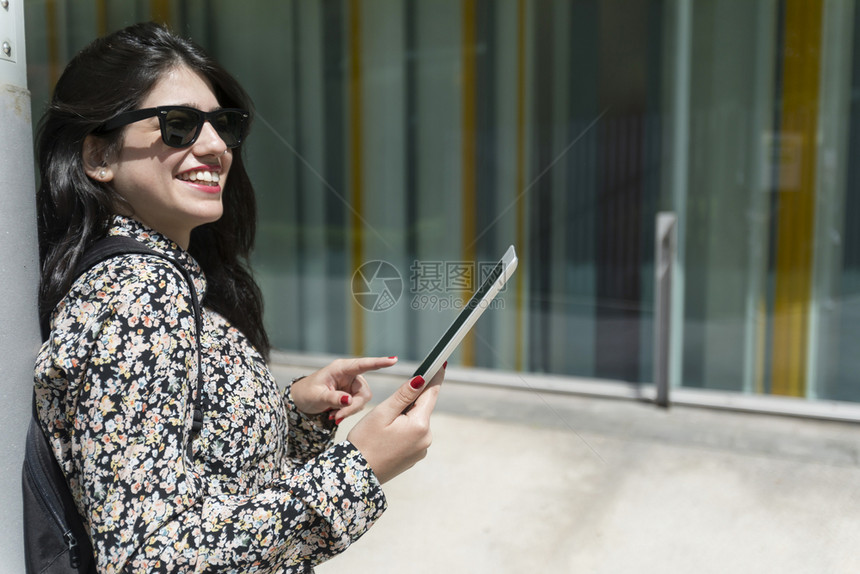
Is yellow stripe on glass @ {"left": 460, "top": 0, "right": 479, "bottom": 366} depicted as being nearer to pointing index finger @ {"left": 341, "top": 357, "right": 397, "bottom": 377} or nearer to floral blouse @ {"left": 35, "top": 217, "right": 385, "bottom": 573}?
pointing index finger @ {"left": 341, "top": 357, "right": 397, "bottom": 377}

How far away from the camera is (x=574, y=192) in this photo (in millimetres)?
4824

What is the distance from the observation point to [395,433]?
1.16 metres

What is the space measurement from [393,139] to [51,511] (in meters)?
4.37

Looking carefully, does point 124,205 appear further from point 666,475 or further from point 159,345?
point 666,475

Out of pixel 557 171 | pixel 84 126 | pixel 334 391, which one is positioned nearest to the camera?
pixel 84 126

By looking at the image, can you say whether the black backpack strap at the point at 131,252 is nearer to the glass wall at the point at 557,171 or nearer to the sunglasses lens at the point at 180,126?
the sunglasses lens at the point at 180,126

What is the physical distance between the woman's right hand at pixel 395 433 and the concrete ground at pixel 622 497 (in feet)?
5.79

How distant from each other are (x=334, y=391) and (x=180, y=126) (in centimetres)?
62

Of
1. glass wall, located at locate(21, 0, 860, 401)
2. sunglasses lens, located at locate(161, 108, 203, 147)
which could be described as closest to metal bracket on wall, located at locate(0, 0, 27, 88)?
sunglasses lens, located at locate(161, 108, 203, 147)

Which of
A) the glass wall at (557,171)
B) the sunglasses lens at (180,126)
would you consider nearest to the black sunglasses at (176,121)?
the sunglasses lens at (180,126)

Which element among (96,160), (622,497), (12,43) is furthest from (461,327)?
(622,497)

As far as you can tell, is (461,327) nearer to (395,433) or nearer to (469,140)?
(395,433)

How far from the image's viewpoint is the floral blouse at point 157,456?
99cm

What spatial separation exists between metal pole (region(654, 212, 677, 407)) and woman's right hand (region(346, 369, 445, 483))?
11.4 ft
